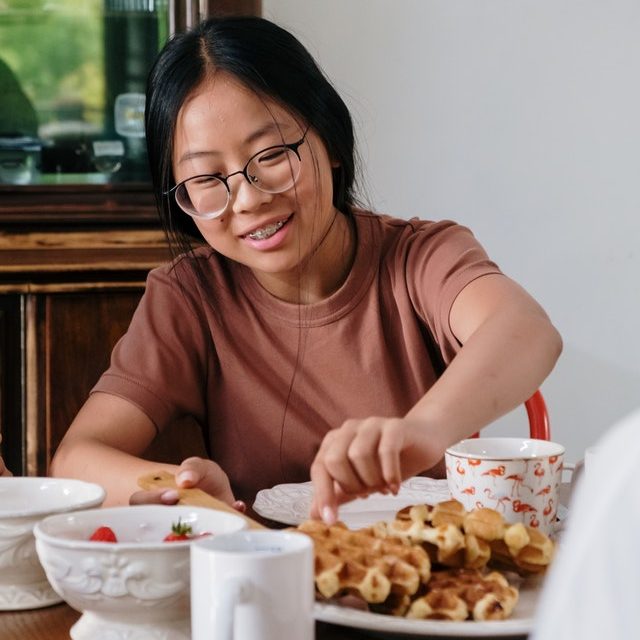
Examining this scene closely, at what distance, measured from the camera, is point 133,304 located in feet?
7.08

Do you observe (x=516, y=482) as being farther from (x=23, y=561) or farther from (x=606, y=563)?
(x=606, y=563)

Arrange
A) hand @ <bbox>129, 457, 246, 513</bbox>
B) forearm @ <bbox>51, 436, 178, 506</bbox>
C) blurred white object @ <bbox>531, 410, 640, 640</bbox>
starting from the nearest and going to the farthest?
blurred white object @ <bbox>531, 410, 640, 640</bbox>, hand @ <bbox>129, 457, 246, 513</bbox>, forearm @ <bbox>51, 436, 178, 506</bbox>

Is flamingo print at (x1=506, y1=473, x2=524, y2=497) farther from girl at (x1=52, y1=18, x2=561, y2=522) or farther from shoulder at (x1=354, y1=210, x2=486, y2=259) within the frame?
shoulder at (x1=354, y1=210, x2=486, y2=259)

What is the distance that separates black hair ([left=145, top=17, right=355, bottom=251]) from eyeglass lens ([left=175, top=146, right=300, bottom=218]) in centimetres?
8

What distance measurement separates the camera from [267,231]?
4.46 feet

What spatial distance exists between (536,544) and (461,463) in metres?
0.20

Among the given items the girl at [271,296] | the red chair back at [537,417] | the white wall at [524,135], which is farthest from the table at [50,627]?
the white wall at [524,135]

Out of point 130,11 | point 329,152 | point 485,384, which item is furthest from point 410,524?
point 130,11

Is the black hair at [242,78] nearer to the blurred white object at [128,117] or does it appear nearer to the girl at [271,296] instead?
the girl at [271,296]

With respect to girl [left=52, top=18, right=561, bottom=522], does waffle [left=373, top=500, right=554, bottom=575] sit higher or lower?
lower

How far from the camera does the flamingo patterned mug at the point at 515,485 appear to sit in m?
0.97

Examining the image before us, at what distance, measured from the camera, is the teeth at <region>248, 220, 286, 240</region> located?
136 cm

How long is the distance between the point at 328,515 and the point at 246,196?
0.55 metres

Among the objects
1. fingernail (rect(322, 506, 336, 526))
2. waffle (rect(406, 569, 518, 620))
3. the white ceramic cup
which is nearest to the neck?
fingernail (rect(322, 506, 336, 526))
